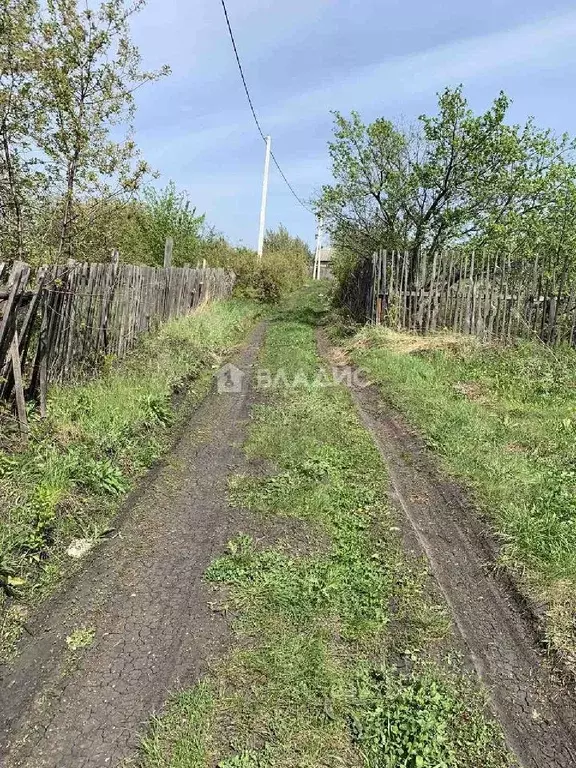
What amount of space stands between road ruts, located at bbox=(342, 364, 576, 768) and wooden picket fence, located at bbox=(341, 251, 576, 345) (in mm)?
6136

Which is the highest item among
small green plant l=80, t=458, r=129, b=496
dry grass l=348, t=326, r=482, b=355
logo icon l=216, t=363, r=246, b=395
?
dry grass l=348, t=326, r=482, b=355

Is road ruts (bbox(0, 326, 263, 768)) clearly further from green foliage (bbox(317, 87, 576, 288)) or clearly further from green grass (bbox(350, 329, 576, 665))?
green foliage (bbox(317, 87, 576, 288))

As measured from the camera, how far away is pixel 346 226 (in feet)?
53.3

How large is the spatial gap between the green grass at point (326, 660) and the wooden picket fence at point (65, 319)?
2398mm

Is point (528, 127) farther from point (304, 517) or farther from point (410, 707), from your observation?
point (410, 707)

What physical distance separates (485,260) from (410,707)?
9957 mm

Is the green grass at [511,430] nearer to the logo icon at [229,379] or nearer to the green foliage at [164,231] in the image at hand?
the logo icon at [229,379]

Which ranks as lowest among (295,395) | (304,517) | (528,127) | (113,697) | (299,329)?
(113,697)

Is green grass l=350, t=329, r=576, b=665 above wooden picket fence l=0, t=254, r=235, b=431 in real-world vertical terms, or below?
below

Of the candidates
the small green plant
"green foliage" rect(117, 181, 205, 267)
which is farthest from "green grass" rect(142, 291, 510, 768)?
"green foliage" rect(117, 181, 205, 267)

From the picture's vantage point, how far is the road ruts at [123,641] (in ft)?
7.39

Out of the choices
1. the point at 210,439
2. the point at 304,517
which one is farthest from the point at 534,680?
the point at 210,439

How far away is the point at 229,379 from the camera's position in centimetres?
879

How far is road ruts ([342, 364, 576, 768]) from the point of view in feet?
7.50
